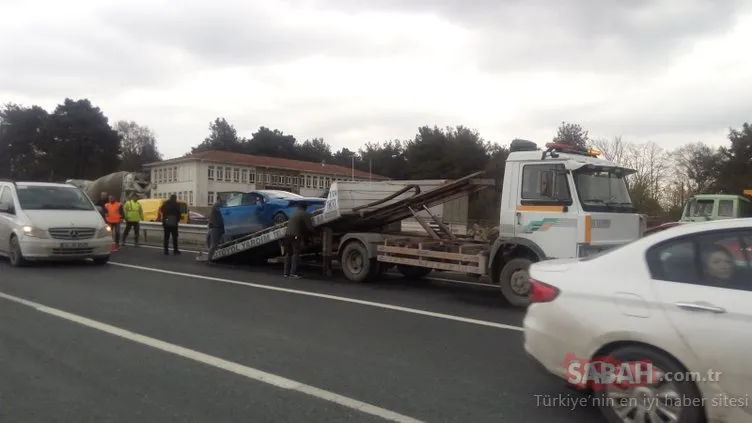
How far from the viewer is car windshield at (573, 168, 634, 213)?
8750mm

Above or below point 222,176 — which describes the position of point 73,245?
below

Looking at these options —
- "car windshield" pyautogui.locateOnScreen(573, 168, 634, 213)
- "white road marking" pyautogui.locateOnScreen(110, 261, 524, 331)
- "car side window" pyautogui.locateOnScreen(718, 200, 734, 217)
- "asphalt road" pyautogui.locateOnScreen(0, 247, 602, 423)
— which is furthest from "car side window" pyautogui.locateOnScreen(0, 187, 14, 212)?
"car side window" pyautogui.locateOnScreen(718, 200, 734, 217)

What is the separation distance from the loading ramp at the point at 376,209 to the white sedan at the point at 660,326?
6.37 meters

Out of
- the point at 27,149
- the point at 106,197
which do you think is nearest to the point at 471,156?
the point at 106,197

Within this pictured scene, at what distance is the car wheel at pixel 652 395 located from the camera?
377cm

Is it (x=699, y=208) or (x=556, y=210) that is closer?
(x=556, y=210)

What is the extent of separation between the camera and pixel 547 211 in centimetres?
891

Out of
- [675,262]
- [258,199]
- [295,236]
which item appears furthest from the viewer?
[258,199]

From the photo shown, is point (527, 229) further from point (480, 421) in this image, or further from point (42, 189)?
point (42, 189)

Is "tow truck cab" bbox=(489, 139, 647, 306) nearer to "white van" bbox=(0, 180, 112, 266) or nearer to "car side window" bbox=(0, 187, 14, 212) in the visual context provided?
"white van" bbox=(0, 180, 112, 266)

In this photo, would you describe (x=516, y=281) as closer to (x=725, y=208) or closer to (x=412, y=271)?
(x=412, y=271)

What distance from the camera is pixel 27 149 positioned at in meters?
71.2

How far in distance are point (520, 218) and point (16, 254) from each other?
34.4 ft

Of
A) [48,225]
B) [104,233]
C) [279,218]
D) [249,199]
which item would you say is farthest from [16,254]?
[279,218]
